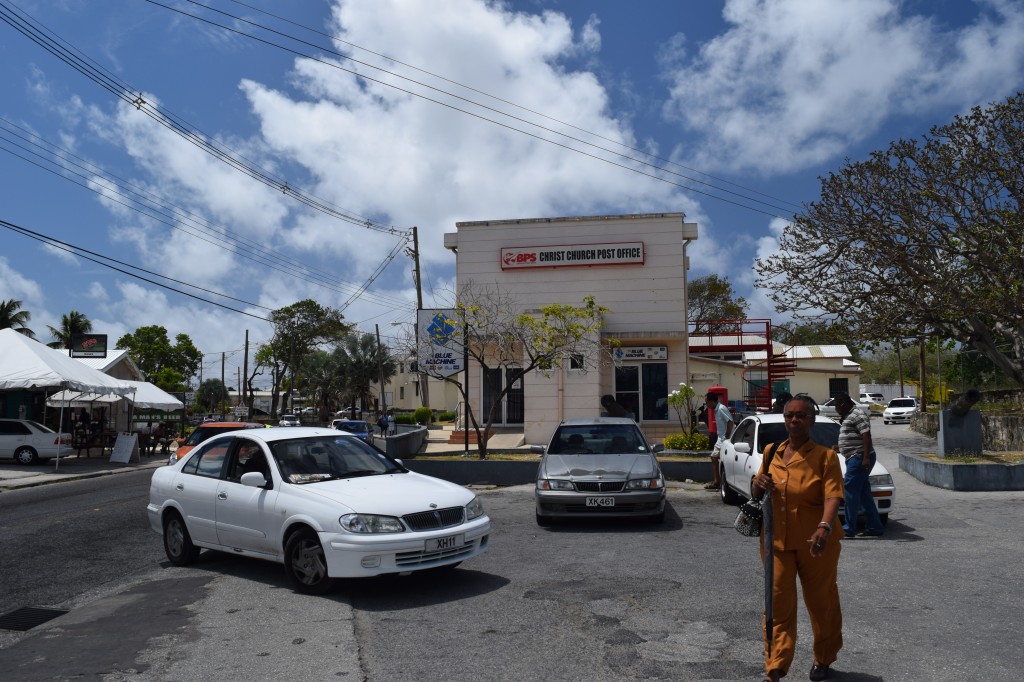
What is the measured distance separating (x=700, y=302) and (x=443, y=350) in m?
38.6

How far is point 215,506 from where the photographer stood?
841 cm

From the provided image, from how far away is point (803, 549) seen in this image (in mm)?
4781

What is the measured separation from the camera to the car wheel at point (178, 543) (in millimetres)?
8922

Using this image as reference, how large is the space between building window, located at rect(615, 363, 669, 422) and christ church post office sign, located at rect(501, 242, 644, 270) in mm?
3446

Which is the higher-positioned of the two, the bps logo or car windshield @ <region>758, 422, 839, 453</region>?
the bps logo

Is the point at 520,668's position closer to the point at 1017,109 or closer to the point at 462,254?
the point at 1017,109

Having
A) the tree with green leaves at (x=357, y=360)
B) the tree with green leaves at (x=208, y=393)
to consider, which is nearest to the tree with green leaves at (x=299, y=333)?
the tree with green leaves at (x=357, y=360)

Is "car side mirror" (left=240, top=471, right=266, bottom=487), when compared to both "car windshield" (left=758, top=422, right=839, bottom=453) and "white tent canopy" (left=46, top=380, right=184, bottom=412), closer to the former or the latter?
"car windshield" (left=758, top=422, right=839, bottom=453)

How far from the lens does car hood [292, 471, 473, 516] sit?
7355 millimetres

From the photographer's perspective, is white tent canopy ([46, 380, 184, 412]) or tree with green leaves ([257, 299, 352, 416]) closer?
white tent canopy ([46, 380, 184, 412])

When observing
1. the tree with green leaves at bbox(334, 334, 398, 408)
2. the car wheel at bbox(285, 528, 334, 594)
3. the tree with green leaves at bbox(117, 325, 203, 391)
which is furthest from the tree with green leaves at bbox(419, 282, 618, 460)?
the tree with green leaves at bbox(117, 325, 203, 391)

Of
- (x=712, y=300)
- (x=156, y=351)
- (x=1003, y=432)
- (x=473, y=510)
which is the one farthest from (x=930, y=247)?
(x=156, y=351)

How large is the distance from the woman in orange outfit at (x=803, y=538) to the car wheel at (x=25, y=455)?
27.1 metres

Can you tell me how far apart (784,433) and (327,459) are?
22.2 feet
